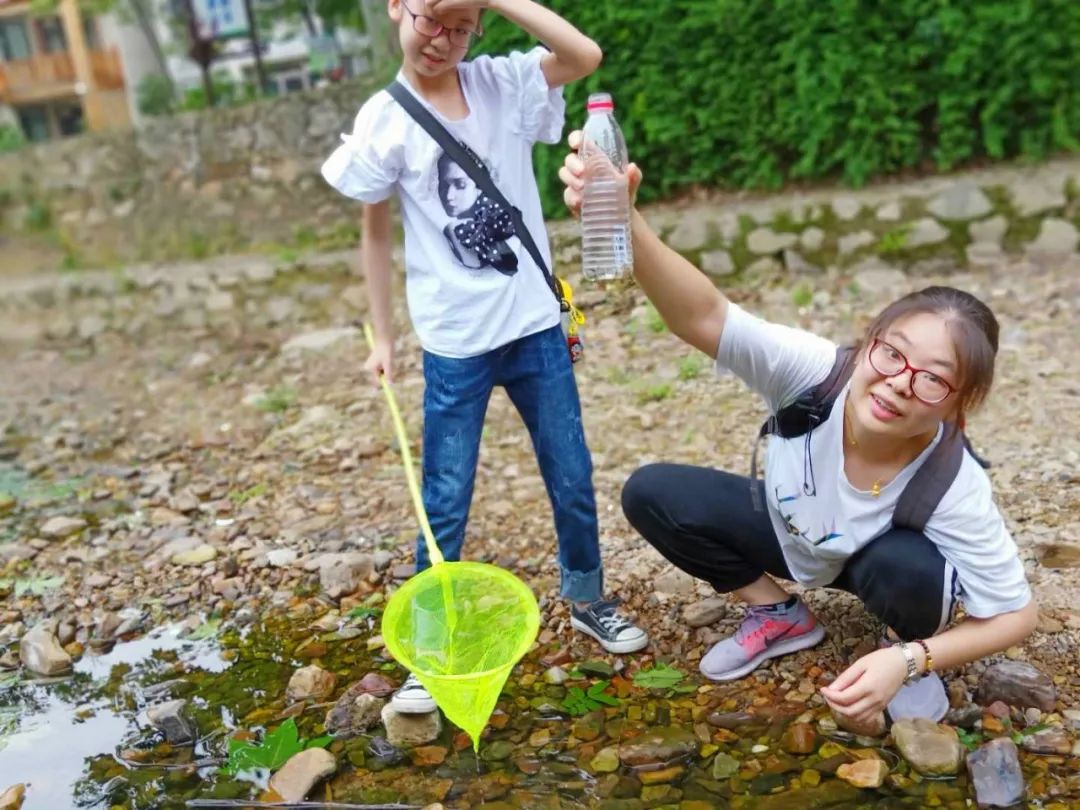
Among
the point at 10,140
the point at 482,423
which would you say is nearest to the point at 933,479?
the point at 482,423

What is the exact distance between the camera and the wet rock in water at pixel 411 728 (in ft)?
7.38

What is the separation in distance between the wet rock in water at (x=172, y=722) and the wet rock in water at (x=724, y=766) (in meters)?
1.25

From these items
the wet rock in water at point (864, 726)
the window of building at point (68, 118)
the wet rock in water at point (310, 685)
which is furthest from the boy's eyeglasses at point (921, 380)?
the window of building at point (68, 118)

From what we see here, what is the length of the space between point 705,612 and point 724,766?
0.57 metres

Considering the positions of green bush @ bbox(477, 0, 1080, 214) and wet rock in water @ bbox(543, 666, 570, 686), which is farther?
green bush @ bbox(477, 0, 1080, 214)

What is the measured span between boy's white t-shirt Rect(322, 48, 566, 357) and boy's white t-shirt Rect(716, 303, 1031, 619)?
0.52 m

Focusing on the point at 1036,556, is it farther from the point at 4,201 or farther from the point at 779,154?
the point at 4,201

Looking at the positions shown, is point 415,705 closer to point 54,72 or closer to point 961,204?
point 961,204

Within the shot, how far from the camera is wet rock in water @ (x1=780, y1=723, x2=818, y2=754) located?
6.96 ft

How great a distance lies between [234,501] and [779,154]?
397 centimetres

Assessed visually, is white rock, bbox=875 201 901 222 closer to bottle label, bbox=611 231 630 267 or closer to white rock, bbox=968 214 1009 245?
white rock, bbox=968 214 1009 245

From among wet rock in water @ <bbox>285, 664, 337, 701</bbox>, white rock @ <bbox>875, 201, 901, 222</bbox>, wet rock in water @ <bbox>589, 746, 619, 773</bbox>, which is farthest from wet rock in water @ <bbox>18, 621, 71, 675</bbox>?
white rock @ <bbox>875, 201, 901, 222</bbox>

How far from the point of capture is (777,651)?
2.41 metres

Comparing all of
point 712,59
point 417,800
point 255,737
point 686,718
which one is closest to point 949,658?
point 686,718
